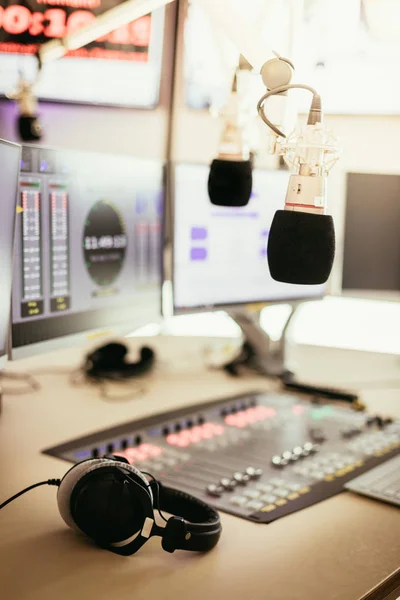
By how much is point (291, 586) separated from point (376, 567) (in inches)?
4.6

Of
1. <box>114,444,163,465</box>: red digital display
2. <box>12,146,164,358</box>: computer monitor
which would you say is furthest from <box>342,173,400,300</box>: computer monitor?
<box>114,444,163,465</box>: red digital display

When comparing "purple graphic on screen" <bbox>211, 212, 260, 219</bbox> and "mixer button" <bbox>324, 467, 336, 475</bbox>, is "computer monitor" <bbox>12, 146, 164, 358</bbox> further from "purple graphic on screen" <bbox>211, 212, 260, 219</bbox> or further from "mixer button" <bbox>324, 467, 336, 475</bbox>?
"mixer button" <bbox>324, 467, 336, 475</bbox>

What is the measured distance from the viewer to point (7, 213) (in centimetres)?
109

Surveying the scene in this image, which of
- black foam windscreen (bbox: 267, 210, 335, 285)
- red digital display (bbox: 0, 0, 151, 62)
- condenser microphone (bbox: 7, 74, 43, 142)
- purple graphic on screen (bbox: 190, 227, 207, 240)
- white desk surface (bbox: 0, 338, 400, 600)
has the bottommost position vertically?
white desk surface (bbox: 0, 338, 400, 600)

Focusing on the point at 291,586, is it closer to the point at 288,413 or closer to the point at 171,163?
the point at 288,413

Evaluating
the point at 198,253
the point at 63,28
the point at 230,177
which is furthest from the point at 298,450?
the point at 63,28

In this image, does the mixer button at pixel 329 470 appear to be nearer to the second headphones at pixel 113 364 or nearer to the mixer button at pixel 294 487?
the mixer button at pixel 294 487

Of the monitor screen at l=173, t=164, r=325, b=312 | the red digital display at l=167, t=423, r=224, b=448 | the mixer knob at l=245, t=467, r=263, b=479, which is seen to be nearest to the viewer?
the mixer knob at l=245, t=467, r=263, b=479

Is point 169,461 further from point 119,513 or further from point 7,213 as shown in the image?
point 7,213

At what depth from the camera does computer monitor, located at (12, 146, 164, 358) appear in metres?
1.28

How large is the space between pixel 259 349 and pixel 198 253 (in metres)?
0.31

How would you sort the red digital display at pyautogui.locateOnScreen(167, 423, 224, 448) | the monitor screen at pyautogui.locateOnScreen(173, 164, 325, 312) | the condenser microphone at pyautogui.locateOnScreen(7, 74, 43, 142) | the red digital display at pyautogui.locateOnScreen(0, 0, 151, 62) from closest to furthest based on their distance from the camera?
the red digital display at pyautogui.locateOnScreen(167, 423, 224, 448), the monitor screen at pyautogui.locateOnScreen(173, 164, 325, 312), the condenser microphone at pyautogui.locateOnScreen(7, 74, 43, 142), the red digital display at pyautogui.locateOnScreen(0, 0, 151, 62)

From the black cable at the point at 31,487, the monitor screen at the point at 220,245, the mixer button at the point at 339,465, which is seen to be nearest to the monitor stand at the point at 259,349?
the monitor screen at the point at 220,245

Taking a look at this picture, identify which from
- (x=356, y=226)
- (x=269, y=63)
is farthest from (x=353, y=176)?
(x=269, y=63)
